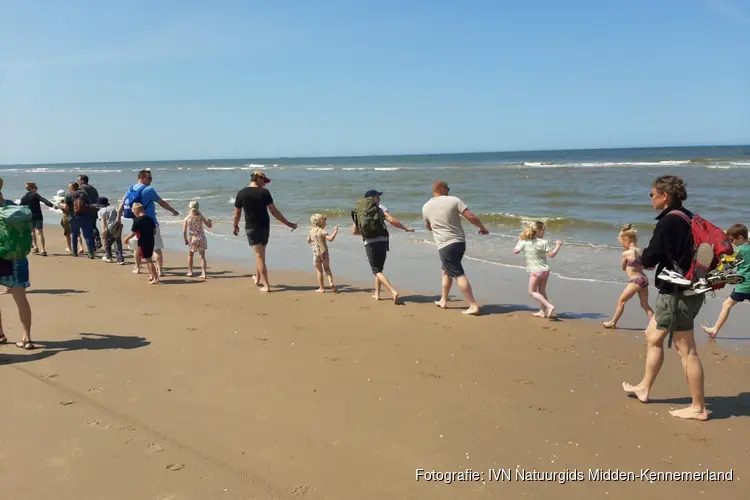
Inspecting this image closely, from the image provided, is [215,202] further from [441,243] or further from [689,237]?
[689,237]

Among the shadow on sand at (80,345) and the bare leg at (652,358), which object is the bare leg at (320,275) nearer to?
the shadow on sand at (80,345)

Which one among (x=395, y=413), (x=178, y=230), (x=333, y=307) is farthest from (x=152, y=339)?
(x=178, y=230)

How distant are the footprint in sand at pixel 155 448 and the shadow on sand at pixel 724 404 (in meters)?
3.62

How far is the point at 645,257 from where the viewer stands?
12.5ft

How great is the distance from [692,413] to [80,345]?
5537mm

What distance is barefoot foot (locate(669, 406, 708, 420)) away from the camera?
3.90 meters

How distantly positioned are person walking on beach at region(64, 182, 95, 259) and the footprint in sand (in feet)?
27.8

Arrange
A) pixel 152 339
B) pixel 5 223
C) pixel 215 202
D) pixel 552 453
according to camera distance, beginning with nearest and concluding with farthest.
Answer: pixel 552 453 → pixel 5 223 → pixel 152 339 → pixel 215 202

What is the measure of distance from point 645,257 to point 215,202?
22839 millimetres

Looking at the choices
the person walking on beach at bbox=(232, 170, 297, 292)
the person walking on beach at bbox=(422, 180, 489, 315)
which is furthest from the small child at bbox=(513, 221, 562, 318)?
the person walking on beach at bbox=(232, 170, 297, 292)

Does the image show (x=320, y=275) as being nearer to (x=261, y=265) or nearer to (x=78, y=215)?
(x=261, y=265)

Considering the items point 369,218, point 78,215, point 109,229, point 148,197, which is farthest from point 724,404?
point 78,215

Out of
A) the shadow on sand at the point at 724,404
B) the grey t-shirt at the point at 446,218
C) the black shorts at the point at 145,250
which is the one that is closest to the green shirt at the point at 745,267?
the shadow on sand at the point at 724,404

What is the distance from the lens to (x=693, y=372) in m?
3.87
